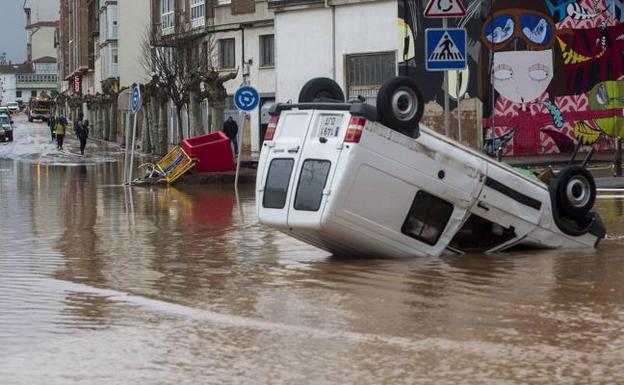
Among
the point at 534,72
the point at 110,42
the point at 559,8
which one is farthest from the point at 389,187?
the point at 110,42

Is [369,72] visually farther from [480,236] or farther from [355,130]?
[355,130]

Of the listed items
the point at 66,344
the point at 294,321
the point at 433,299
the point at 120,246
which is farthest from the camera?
the point at 120,246

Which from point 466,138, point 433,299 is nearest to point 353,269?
point 433,299

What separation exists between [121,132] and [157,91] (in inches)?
1531

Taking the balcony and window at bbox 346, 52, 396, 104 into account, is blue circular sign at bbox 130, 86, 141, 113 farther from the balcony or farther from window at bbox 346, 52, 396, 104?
the balcony

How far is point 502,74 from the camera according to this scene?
140 feet

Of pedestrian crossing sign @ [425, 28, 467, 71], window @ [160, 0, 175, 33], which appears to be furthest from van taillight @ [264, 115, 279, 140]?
window @ [160, 0, 175, 33]

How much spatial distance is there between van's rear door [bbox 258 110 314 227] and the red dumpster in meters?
19.6

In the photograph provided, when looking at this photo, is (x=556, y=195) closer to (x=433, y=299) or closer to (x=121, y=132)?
(x=433, y=299)

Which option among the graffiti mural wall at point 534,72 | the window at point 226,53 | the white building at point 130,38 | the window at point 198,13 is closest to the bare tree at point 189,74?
the window at point 226,53

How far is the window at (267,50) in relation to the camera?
186ft

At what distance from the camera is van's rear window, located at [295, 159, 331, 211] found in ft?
40.3

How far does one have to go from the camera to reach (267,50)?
57281 mm

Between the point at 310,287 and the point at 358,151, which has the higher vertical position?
the point at 358,151
